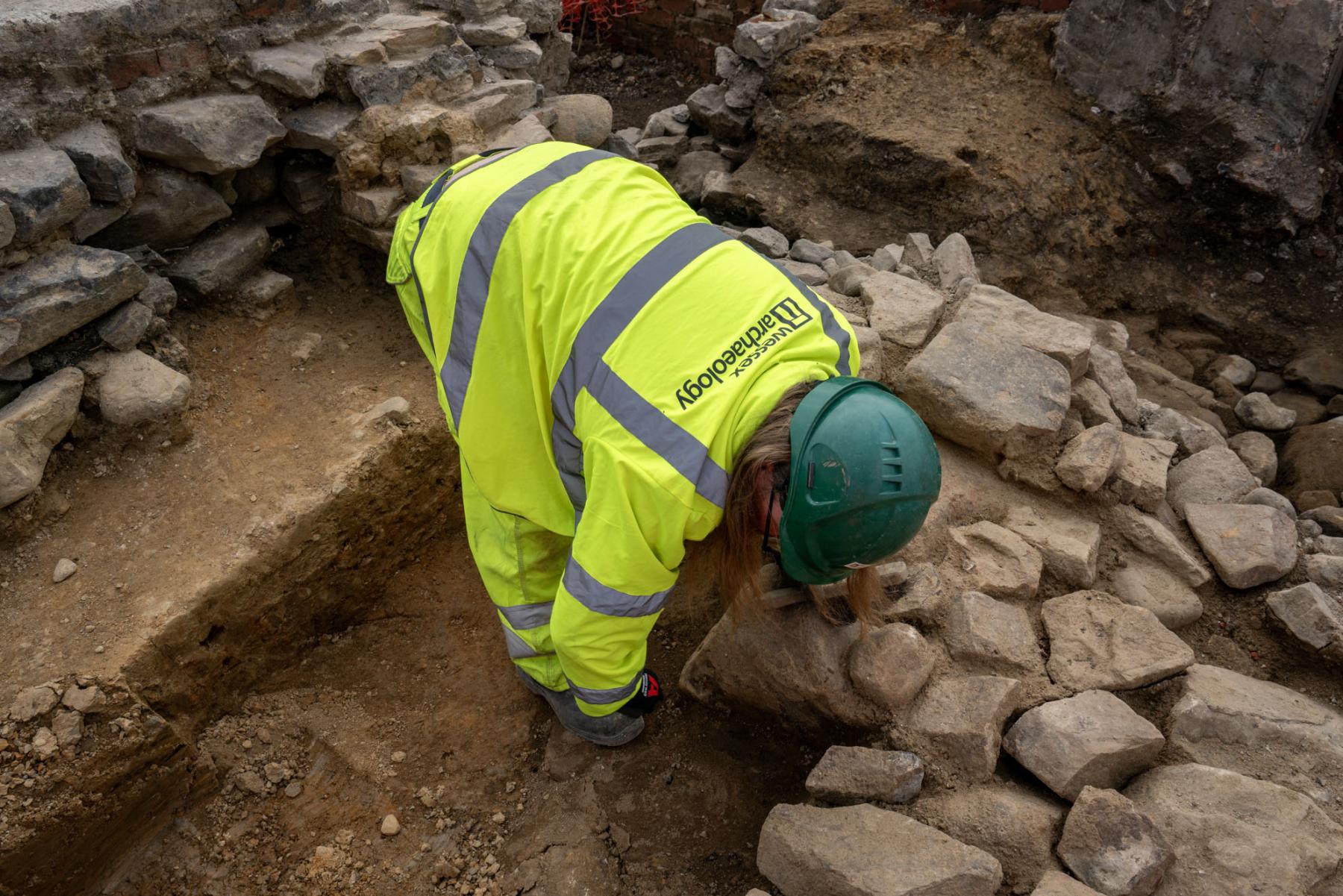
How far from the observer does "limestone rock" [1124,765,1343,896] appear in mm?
1885

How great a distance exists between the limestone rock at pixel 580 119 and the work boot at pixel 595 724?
267 centimetres

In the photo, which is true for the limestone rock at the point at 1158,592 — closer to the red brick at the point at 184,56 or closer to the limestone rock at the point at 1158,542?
the limestone rock at the point at 1158,542

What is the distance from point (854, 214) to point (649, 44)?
10.8 feet

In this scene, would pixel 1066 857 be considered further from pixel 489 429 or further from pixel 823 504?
pixel 489 429

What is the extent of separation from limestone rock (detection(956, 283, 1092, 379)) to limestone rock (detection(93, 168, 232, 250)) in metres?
2.76

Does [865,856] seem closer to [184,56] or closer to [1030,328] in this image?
[1030,328]

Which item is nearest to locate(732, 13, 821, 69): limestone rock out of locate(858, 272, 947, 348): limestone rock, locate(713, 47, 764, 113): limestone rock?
locate(713, 47, 764, 113): limestone rock

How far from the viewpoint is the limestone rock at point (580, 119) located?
14.0ft

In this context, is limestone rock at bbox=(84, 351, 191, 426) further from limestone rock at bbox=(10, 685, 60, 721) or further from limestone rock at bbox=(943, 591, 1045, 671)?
limestone rock at bbox=(943, 591, 1045, 671)

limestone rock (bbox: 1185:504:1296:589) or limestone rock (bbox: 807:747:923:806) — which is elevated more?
limestone rock (bbox: 1185:504:1296:589)

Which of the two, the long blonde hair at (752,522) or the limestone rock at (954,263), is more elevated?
the long blonde hair at (752,522)

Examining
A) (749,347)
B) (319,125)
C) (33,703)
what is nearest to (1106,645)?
(749,347)

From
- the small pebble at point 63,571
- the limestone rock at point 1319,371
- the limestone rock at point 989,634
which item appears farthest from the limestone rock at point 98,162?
the limestone rock at point 1319,371

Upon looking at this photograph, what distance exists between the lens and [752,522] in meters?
1.93
